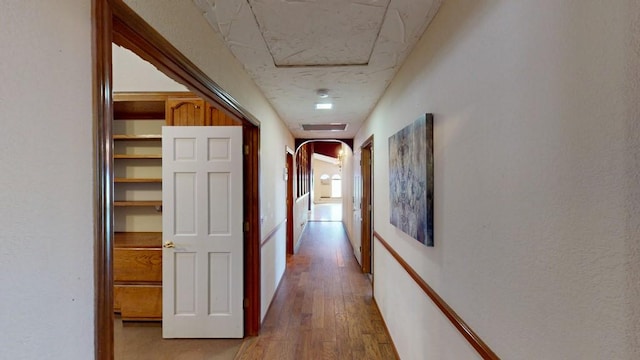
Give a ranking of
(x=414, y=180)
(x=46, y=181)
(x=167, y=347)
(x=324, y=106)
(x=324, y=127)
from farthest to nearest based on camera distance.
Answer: (x=324, y=127)
(x=324, y=106)
(x=167, y=347)
(x=414, y=180)
(x=46, y=181)

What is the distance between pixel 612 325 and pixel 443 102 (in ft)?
3.43

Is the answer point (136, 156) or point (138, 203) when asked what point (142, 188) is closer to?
point (138, 203)

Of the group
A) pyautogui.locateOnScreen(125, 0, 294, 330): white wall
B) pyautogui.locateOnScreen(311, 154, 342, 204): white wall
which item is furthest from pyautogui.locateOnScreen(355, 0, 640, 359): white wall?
pyautogui.locateOnScreen(311, 154, 342, 204): white wall

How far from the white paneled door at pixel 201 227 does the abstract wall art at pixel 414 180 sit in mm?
1346

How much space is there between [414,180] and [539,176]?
0.91 m

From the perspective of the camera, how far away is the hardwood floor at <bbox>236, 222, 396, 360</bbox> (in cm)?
240

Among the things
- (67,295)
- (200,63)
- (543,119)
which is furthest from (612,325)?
(200,63)

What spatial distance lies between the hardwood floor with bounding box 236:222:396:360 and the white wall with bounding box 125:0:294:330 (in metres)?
0.28

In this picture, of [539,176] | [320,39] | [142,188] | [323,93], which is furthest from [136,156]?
[539,176]

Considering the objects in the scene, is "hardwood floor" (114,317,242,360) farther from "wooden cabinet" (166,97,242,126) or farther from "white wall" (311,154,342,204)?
"white wall" (311,154,342,204)

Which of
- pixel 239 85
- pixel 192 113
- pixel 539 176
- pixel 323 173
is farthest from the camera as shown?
Answer: pixel 323 173

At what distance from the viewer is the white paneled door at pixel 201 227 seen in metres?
2.46

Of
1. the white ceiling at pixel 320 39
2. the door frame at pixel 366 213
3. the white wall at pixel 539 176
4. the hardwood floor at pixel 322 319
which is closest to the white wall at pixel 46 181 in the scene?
the white ceiling at pixel 320 39

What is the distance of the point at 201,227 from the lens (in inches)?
97.0
